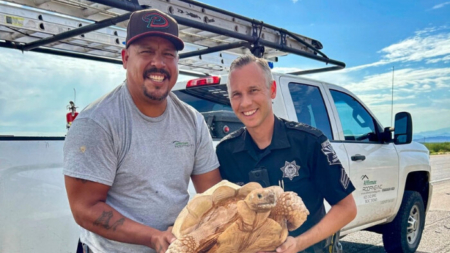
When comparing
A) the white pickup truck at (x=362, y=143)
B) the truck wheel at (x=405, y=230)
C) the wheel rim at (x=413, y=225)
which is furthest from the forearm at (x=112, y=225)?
the wheel rim at (x=413, y=225)

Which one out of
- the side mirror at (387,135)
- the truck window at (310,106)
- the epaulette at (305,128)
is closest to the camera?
the epaulette at (305,128)

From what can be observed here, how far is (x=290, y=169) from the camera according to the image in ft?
6.75

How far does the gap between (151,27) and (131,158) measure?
0.58 m

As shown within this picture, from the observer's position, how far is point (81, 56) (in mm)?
3953

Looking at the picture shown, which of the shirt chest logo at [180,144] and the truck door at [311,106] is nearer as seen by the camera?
the shirt chest logo at [180,144]

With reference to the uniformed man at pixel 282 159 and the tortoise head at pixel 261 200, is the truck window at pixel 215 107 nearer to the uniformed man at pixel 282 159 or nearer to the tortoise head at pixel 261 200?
the uniformed man at pixel 282 159

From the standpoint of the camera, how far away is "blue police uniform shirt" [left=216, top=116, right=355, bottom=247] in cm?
204

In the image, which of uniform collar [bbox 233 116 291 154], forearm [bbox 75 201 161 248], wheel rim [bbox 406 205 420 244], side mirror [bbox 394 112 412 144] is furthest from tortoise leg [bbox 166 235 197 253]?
wheel rim [bbox 406 205 420 244]

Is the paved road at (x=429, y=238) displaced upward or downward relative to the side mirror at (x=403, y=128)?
downward

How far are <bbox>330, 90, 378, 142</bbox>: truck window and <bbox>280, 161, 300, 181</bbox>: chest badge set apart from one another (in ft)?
7.93

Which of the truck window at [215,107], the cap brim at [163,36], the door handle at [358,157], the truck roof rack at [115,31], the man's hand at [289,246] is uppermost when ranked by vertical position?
the truck roof rack at [115,31]

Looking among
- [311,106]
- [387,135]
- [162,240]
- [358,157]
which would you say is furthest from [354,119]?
[162,240]

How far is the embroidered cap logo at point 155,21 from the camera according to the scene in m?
1.84

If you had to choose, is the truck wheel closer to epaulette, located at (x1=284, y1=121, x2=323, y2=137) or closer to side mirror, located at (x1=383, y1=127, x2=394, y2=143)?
side mirror, located at (x1=383, y1=127, x2=394, y2=143)
